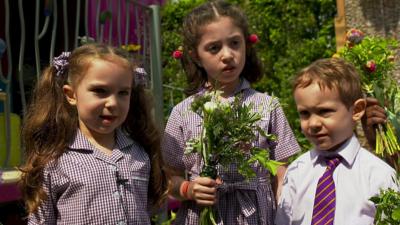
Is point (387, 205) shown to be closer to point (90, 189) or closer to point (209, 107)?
point (209, 107)

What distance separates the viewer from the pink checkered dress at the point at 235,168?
2781 mm

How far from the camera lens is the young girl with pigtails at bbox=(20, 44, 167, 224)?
95.2 inches

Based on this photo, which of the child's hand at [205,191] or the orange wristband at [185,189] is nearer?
the child's hand at [205,191]

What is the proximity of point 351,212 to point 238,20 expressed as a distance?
0.98 metres

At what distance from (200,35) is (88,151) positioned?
0.77m

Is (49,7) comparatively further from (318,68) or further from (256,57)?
(318,68)

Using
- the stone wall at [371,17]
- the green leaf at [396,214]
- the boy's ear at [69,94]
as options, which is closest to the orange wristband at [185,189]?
the boy's ear at [69,94]

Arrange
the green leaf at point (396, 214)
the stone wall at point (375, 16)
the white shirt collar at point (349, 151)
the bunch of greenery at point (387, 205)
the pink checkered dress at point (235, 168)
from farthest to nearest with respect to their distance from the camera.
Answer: the stone wall at point (375, 16) < the pink checkered dress at point (235, 168) < the white shirt collar at point (349, 151) < the bunch of greenery at point (387, 205) < the green leaf at point (396, 214)

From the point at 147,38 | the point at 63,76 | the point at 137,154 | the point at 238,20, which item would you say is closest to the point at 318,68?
the point at 238,20

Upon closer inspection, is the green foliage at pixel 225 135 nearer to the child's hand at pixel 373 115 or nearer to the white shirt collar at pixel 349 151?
the white shirt collar at pixel 349 151

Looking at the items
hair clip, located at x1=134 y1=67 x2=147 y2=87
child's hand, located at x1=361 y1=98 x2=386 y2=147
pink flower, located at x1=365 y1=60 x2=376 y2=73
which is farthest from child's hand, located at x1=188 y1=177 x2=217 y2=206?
pink flower, located at x1=365 y1=60 x2=376 y2=73

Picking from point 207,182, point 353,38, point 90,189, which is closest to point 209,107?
point 207,182

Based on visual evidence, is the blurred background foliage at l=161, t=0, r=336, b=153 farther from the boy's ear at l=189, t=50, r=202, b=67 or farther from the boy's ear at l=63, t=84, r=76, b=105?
the boy's ear at l=63, t=84, r=76, b=105

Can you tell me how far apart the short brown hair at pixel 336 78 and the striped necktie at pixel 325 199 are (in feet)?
0.89
